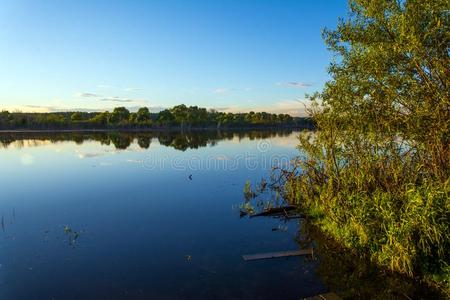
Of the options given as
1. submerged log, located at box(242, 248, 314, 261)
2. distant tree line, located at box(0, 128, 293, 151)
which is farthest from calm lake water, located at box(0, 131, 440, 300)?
distant tree line, located at box(0, 128, 293, 151)

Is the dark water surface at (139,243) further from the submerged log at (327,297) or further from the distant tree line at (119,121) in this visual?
the distant tree line at (119,121)

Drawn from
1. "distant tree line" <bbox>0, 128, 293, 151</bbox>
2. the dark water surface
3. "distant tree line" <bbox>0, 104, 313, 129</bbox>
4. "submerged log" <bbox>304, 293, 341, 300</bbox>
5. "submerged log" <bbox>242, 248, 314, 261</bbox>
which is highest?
"distant tree line" <bbox>0, 104, 313, 129</bbox>

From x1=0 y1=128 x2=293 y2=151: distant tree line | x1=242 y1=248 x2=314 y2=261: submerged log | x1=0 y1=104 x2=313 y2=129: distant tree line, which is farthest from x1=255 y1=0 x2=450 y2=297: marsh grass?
x1=0 y1=104 x2=313 y2=129: distant tree line

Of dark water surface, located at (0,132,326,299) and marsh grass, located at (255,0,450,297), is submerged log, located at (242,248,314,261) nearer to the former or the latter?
dark water surface, located at (0,132,326,299)

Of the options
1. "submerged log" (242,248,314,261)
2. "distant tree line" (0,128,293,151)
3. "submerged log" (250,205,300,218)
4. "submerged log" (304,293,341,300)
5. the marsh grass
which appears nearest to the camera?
"submerged log" (304,293,341,300)

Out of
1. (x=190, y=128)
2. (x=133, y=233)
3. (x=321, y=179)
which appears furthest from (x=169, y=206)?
(x=190, y=128)

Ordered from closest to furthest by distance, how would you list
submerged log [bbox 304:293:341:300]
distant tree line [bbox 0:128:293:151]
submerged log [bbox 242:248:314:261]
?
submerged log [bbox 304:293:341:300] < submerged log [bbox 242:248:314:261] < distant tree line [bbox 0:128:293:151]

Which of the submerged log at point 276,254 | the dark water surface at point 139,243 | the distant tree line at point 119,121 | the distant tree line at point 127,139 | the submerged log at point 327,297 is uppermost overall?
the distant tree line at point 119,121

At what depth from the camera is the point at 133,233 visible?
55.7 feet

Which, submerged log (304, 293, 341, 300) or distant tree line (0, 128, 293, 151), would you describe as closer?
submerged log (304, 293, 341, 300)

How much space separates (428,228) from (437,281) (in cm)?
161

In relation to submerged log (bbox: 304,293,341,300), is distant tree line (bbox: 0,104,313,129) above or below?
above

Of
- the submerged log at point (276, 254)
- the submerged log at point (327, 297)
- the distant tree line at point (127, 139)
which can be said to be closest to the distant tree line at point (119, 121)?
the distant tree line at point (127, 139)

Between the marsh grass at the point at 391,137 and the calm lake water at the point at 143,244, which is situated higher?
the marsh grass at the point at 391,137
